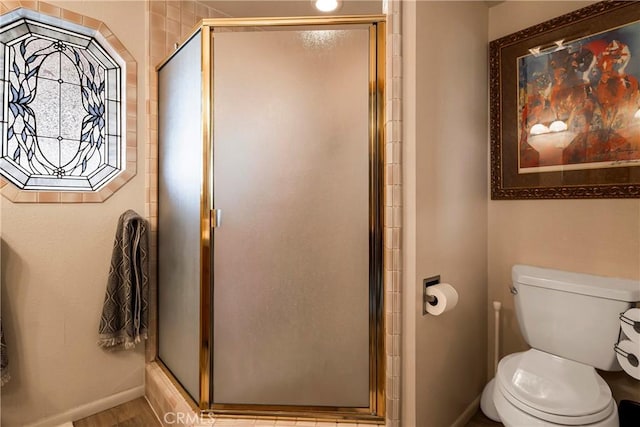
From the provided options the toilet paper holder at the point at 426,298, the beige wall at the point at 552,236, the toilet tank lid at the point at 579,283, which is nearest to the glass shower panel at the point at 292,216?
the toilet paper holder at the point at 426,298

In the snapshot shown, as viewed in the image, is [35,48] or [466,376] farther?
[466,376]

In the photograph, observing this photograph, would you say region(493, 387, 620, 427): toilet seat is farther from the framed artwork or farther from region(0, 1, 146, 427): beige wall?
region(0, 1, 146, 427): beige wall

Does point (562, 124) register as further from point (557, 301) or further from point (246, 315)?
point (246, 315)

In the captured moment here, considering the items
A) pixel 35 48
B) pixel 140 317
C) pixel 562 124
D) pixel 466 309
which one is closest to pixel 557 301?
pixel 466 309

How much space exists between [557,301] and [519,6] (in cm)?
158

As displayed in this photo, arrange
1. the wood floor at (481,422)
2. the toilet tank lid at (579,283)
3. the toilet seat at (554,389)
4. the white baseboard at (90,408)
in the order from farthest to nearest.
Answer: the wood floor at (481,422), the white baseboard at (90,408), the toilet tank lid at (579,283), the toilet seat at (554,389)

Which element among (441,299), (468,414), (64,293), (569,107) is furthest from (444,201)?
(64,293)

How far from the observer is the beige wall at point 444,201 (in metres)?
1.27

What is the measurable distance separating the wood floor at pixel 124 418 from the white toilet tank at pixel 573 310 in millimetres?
1941

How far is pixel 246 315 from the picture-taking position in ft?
4.37

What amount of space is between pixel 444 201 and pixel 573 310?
2.38 ft

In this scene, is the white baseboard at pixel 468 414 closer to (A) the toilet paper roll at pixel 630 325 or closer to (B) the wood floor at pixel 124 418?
(A) the toilet paper roll at pixel 630 325

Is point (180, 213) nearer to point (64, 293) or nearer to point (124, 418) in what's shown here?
point (64, 293)

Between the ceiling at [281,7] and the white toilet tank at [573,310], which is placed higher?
the ceiling at [281,7]
